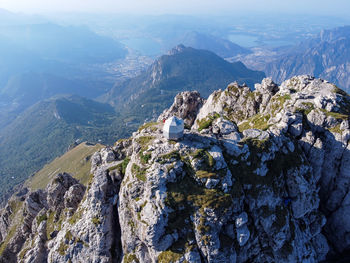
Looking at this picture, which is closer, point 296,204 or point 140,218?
point 140,218

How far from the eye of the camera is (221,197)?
131ft

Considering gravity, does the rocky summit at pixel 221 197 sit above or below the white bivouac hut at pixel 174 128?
below

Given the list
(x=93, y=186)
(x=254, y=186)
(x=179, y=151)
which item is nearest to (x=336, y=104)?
(x=254, y=186)

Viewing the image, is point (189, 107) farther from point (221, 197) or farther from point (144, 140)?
point (221, 197)

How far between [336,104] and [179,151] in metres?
49.5

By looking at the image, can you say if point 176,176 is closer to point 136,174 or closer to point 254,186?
point 136,174

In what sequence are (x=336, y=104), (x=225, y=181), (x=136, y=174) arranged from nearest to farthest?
1. (x=225, y=181)
2. (x=136, y=174)
3. (x=336, y=104)

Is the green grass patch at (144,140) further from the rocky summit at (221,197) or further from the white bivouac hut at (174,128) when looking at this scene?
the white bivouac hut at (174,128)

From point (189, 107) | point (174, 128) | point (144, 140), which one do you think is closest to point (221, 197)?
point (174, 128)

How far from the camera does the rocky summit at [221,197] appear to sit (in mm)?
39000

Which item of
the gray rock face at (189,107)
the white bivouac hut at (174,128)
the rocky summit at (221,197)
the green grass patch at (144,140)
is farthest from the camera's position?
the gray rock face at (189,107)

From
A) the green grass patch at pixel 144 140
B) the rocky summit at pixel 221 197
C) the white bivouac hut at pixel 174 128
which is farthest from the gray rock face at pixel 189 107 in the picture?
the white bivouac hut at pixel 174 128

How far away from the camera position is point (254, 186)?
4525 centimetres

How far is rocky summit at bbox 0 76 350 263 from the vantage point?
39000 mm
